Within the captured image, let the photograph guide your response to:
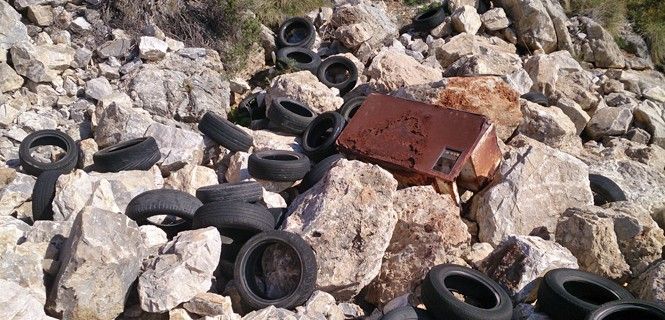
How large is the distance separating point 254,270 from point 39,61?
16.7ft

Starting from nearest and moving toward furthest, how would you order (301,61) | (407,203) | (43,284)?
(43,284) < (407,203) < (301,61)

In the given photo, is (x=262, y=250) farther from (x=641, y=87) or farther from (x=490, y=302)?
(x=641, y=87)

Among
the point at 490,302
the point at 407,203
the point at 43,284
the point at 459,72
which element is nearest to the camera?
the point at 43,284

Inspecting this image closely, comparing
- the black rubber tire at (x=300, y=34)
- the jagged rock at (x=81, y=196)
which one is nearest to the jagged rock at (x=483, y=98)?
the black rubber tire at (x=300, y=34)

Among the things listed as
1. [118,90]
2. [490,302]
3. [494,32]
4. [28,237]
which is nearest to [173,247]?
[28,237]

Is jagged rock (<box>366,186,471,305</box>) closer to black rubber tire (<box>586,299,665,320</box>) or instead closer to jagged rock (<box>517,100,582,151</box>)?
black rubber tire (<box>586,299,665,320</box>)

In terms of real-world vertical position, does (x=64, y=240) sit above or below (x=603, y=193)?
above

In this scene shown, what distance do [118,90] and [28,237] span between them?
3714 mm

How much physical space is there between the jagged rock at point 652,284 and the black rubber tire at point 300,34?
22.4ft

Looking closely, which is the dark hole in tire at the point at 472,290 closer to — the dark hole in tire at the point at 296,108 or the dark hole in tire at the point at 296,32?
the dark hole in tire at the point at 296,108

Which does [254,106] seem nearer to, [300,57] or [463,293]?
[300,57]

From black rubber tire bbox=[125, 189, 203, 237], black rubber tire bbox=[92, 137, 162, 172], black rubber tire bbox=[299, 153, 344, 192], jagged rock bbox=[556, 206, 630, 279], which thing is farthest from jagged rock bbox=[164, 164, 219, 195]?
jagged rock bbox=[556, 206, 630, 279]

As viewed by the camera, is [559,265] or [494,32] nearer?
[559,265]

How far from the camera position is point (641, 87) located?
1172 cm
